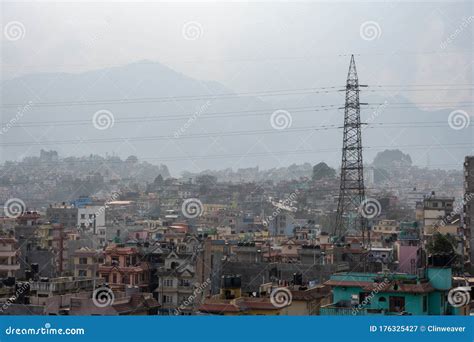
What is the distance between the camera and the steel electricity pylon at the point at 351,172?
7.40 metres

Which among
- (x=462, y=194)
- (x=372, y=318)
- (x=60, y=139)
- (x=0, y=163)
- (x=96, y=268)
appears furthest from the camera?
(x=462, y=194)

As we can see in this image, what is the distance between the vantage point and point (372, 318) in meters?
5.05

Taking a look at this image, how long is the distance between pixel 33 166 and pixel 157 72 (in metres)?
1.82

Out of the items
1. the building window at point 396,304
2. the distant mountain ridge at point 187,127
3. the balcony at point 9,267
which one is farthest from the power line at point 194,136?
the balcony at point 9,267

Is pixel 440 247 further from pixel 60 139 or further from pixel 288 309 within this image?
pixel 60 139

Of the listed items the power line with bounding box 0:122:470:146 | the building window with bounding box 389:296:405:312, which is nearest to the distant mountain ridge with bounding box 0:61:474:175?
the power line with bounding box 0:122:470:146

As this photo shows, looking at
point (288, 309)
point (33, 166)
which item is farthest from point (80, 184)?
point (288, 309)

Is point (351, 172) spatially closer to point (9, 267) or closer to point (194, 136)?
point (194, 136)

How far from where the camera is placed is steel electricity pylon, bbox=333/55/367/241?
7402mm

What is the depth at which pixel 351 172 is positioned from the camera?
27.5 feet

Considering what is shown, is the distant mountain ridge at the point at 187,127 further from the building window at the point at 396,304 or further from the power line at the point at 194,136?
the building window at the point at 396,304

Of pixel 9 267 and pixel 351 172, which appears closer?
pixel 351 172

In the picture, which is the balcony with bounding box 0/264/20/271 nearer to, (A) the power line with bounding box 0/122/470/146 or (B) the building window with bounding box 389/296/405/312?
(A) the power line with bounding box 0/122/470/146

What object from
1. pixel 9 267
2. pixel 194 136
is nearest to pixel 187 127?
pixel 194 136
